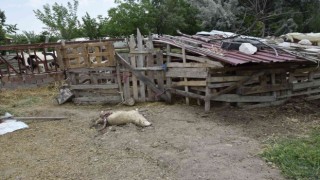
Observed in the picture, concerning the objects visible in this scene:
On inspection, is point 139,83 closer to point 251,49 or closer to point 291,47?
point 251,49

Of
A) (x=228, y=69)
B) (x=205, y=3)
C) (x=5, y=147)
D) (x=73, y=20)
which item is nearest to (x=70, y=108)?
(x=5, y=147)

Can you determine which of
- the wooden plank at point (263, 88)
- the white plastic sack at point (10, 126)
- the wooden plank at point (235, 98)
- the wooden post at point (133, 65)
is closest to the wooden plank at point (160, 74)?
the wooden post at point (133, 65)

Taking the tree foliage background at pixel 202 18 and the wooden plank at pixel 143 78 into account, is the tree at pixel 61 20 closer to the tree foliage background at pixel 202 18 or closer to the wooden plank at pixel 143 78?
the tree foliage background at pixel 202 18


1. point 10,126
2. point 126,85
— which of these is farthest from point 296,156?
point 10,126

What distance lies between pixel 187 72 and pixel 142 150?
3.47 meters

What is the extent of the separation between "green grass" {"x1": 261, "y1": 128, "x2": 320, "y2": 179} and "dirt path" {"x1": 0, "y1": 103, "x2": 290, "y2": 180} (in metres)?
0.21

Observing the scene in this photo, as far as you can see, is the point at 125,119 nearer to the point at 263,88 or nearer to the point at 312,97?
the point at 263,88

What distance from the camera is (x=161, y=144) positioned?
626 cm

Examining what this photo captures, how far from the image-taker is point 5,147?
6.89 meters

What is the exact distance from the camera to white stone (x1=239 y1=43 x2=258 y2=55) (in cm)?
827

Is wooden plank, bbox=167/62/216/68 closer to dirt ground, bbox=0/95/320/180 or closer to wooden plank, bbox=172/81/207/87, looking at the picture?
wooden plank, bbox=172/81/207/87

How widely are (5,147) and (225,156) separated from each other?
182 inches

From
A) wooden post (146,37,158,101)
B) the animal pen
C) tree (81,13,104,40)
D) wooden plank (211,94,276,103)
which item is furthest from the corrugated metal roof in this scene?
tree (81,13,104,40)

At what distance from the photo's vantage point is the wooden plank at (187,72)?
838 centimetres
